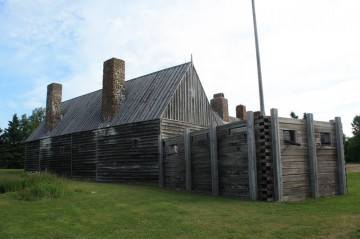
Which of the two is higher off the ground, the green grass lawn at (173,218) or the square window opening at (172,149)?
the square window opening at (172,149)

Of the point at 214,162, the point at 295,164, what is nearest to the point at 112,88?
the point at 214,162

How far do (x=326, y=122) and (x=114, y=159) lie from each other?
13007 mm

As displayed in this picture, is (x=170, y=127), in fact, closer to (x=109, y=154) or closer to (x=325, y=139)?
(x=109, y=154)

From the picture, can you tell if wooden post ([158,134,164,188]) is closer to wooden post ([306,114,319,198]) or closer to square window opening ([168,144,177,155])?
square window opening ([168,144,177,155])

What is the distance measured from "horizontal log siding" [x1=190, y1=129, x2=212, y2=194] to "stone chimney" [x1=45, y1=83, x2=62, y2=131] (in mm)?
18577

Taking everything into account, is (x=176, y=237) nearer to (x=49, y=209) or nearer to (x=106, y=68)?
(x=49, y=209)

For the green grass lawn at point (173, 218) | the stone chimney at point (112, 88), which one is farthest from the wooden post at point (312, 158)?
the stone chimney at point (112, 88)

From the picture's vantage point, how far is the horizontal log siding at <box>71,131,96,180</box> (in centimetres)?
2336

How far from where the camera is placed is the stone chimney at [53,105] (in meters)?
30.0

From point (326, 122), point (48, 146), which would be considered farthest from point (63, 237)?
point (48, 146)

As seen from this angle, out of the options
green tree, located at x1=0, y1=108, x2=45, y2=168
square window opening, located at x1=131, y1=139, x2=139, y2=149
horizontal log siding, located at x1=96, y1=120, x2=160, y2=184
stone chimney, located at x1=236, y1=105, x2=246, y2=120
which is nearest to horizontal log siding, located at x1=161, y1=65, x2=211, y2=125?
horizontal log siding, located at x1=96, y1=120, x2=160, y2=184

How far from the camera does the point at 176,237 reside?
6.67 metres

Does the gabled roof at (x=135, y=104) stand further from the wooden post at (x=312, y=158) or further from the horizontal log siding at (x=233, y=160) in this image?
the wooden post at (x=312, y=158)

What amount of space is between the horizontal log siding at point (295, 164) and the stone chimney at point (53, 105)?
75.9ft
